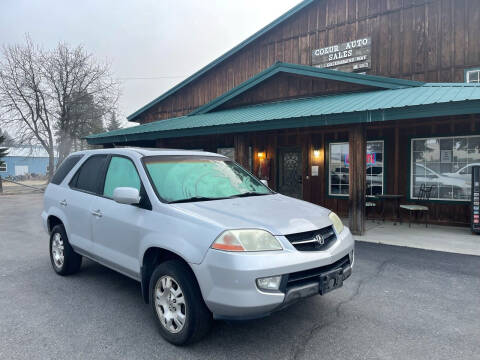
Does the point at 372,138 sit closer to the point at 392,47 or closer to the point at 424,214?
the point at 424,214

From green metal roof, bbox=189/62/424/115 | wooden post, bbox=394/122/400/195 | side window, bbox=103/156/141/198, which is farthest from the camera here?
wooden post, bbox=394/122/400/195

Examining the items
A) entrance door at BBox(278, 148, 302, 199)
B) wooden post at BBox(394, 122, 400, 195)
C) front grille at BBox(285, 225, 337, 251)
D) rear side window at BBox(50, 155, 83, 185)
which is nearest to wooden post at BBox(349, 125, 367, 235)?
wooden post at BBox(394, 122, 400, 195)

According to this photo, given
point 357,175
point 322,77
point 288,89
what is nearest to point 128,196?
point 357,175

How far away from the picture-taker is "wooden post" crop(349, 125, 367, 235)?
793cm

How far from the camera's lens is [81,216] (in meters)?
4.31

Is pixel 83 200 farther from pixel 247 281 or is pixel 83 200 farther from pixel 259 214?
pixel 247 281

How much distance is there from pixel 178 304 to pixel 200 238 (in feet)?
2.28

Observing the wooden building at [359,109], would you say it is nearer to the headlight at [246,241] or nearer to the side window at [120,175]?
the side window at [120,175]

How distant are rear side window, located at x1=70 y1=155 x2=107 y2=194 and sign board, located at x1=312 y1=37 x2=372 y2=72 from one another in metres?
10.5

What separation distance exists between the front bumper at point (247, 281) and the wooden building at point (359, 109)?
5522 millimetres

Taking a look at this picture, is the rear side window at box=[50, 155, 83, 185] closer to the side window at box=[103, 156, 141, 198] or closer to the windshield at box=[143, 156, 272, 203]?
the side window at box=[103, 156, 141, 198]

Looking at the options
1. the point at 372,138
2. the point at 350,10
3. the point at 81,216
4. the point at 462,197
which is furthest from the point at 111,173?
the point at 350,10

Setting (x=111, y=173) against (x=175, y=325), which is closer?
(x=175, y=325)

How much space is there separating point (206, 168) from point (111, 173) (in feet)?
3.92
